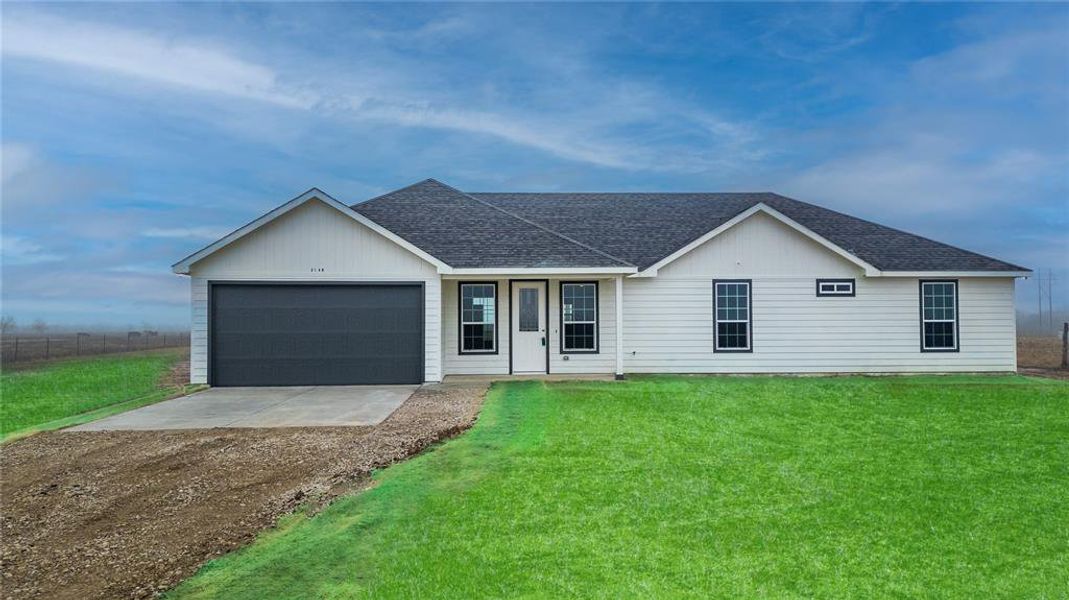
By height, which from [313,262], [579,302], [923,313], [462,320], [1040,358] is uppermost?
[313,262]

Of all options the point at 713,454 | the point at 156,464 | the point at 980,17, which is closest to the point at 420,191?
the point at 156,464

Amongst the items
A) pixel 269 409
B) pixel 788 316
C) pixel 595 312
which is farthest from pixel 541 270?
pixel 788 316

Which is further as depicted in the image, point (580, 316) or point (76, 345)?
point (76, 345)

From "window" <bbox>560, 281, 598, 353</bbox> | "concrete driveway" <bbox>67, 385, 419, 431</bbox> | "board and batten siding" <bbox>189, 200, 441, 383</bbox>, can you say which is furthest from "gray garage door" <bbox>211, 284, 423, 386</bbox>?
"window" <bbox>560, 281, 598, 353</bbox>

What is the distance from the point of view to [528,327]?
1527cm

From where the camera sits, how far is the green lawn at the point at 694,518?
394 cm

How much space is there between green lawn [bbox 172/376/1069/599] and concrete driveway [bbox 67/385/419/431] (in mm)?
3198

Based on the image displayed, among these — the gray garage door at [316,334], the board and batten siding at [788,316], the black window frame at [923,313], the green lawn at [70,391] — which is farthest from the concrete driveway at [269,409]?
the black window frame at [923,313]

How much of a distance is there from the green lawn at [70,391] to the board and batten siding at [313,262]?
1.99 meters

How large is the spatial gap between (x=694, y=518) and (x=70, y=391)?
1636cm

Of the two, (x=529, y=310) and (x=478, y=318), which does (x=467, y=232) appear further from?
(x=529, y=310)

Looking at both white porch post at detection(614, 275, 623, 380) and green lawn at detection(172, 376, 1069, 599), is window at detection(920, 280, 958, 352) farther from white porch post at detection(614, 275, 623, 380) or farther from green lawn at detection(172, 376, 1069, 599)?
white porch post at detection(614, 275, 623, 380)

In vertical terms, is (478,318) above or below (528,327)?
above

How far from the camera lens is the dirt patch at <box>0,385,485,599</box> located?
4469 millimetres
